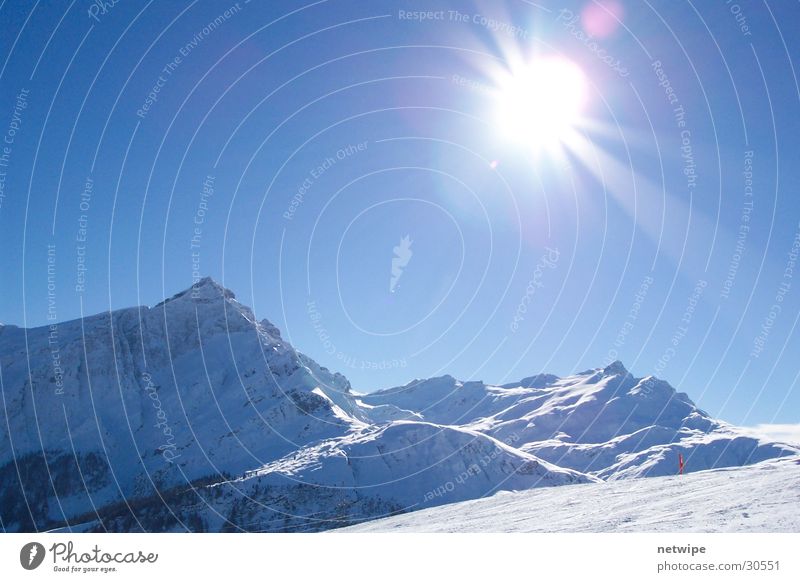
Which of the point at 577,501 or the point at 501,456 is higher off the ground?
the point at 577,501

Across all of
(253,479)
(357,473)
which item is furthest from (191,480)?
(357,473)
